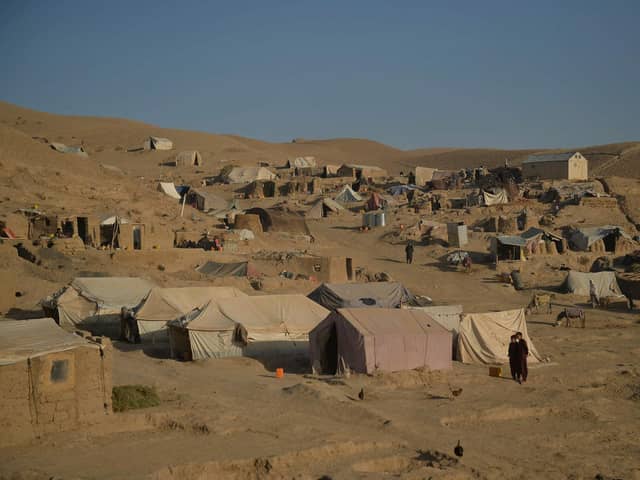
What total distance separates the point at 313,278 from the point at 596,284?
9370 millimetres

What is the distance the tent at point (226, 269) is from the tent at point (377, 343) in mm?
9488

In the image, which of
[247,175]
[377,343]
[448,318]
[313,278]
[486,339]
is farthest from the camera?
[247,175]

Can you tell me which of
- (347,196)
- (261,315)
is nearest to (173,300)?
(261,315)

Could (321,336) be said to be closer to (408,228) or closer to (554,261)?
(554,261)

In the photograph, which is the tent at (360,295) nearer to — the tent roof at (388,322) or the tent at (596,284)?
the tent roof at (388,322)

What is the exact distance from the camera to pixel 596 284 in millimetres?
27109

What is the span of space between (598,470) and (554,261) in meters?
21.9

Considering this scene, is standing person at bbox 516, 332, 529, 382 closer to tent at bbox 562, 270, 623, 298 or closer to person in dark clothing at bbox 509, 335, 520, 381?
person in dark clothing at bbox 509, 335, 520, 381

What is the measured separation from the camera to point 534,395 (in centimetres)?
1393

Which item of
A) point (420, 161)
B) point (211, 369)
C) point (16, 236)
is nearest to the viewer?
point (211, 369)

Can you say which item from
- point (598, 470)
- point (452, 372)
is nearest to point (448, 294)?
point (452, 372)

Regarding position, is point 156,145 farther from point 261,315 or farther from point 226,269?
point 261,315

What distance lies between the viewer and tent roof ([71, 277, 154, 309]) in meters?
19.1

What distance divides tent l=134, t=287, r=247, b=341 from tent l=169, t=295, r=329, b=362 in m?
0.68
